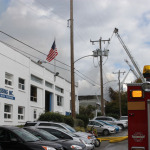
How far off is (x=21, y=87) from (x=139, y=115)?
22.3 m

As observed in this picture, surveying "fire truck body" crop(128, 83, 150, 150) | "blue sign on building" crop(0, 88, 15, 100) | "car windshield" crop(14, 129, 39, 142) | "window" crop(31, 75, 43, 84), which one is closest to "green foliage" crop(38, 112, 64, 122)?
"blue sign on building" crop(0, 88, 15, 100)

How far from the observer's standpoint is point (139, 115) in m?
7.01

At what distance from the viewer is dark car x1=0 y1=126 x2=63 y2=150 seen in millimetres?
10906

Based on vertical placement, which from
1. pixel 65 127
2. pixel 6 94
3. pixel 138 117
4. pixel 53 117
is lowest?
pixel 65 127

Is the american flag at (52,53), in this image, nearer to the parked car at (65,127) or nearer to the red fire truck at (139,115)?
the parked car at (65,127)

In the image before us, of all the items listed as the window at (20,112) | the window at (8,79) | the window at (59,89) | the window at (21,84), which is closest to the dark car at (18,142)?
the window at (8,79)

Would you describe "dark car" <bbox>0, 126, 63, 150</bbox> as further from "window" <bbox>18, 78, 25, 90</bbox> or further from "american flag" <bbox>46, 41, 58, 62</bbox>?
"american flag" <bbox>46, 41, 58, 62</bbox>

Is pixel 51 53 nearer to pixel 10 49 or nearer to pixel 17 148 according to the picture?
pixel 10 49

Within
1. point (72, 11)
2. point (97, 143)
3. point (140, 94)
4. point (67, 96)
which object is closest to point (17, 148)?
point (140, 94)

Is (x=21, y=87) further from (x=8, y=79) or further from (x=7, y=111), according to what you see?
(x=7, y=111)

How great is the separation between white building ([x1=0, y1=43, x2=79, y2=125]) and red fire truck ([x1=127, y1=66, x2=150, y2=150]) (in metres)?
18.2

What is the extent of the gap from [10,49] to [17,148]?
16.3 metres

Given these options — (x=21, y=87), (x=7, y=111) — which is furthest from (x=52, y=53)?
(x=7, y=111)

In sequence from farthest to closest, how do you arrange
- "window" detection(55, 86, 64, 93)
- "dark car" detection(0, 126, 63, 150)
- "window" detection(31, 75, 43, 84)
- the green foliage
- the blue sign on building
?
"window" detection(55, 86, 64, 93), "window" detection(31, 75, 43, 84), the green foliage, the blue sign on building, "dark car" detection(0, 126, 63, 150)
